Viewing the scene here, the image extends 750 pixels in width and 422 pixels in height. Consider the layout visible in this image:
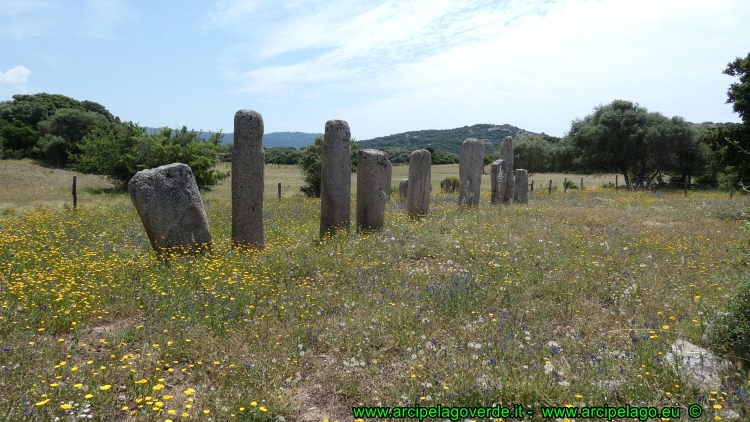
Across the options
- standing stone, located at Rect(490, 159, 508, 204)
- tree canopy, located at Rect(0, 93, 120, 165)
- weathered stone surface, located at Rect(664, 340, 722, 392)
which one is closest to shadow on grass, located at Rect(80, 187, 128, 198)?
tree canopy, located at Rect(0, 93, 120, 165)

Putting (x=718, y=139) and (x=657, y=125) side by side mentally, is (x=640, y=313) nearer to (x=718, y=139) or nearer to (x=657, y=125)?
(x=718, y=139)

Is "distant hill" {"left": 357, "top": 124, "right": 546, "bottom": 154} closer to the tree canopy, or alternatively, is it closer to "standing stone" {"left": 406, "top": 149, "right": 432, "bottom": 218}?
the tree canopy

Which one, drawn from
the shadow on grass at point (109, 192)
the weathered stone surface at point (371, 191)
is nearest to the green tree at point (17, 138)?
the shadow on grass at point (109, 192)

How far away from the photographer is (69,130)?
2025 inches

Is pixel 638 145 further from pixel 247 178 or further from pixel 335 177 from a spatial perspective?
pixel 247 178

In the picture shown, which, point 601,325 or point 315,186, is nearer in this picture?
point 601,325

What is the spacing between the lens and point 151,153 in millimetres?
27391

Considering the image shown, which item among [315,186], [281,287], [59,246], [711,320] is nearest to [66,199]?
[315,186]

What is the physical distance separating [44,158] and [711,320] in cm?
5950

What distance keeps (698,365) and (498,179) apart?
1701 centimetres

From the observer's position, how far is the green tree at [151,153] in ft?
89.6

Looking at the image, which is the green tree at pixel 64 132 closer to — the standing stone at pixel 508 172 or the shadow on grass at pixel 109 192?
the shadow on grass at pixel 109 192

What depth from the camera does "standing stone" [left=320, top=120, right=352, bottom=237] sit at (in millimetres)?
11977

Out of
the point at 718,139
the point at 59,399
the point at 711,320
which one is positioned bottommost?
the point at 59,399
